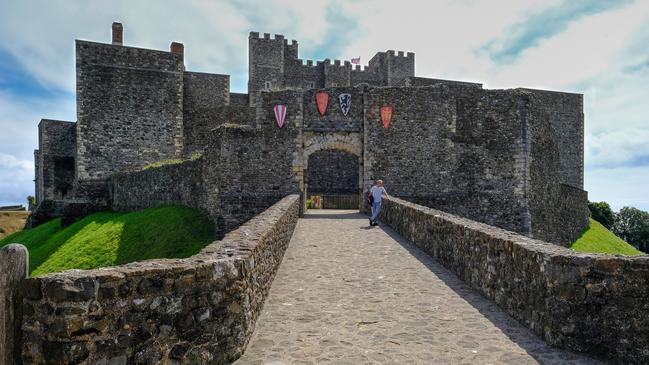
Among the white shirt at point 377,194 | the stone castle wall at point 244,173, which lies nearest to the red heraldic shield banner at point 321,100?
the stone castle wall at point 244,173

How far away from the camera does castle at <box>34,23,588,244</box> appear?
18.4 meters

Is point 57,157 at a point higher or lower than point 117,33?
lower

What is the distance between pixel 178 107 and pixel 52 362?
25.6m

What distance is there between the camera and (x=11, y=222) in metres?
34.2

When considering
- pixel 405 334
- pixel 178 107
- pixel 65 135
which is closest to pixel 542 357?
pixel 405 334

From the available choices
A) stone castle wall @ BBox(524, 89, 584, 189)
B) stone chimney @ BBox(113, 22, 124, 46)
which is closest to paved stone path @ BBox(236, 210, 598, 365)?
stone chimney @ BBox(113, 22, 124, 46)

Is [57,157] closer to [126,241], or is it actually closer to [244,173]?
[126,241]

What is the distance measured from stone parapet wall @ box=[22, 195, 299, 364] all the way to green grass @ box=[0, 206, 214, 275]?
1280 centimetres

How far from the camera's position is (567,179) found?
38062 millimetres

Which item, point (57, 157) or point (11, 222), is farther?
point (11, 222)

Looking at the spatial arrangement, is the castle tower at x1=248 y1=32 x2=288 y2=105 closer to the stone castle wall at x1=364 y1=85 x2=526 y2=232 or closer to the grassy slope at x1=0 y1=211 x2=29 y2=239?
the grassy slope at x1=0 y1=211 x2=29 y2=239

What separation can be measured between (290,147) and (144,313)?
1537cm

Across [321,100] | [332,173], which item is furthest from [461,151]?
[332,173]

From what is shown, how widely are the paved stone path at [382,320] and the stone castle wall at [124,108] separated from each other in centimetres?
2002
